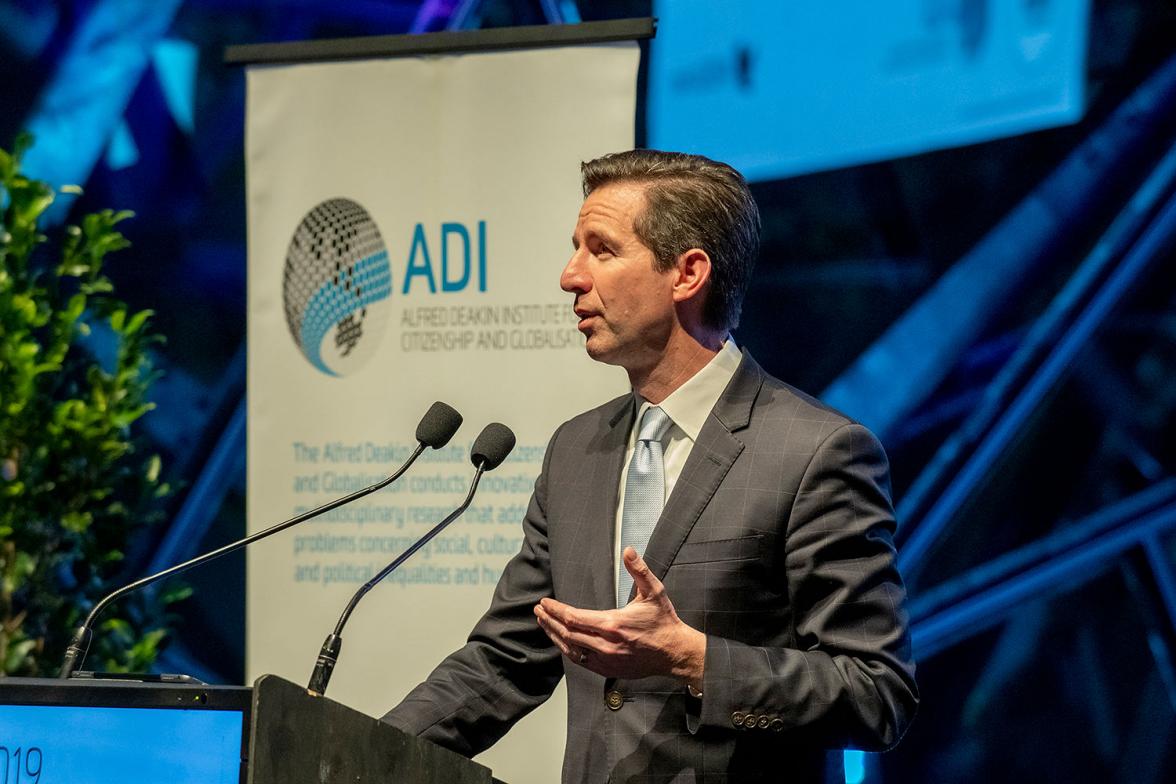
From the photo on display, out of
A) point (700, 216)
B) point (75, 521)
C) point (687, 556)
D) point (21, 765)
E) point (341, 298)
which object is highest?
point (341, 298)

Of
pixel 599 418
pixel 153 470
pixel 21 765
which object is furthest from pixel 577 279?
pixel 153 470

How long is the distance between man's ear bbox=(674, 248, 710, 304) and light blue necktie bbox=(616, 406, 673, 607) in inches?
8.1

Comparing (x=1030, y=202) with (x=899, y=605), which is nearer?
(x=899, y=605)

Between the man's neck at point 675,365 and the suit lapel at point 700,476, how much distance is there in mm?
98

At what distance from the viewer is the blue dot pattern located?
143 inches

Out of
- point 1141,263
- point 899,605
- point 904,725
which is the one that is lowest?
point 904,725

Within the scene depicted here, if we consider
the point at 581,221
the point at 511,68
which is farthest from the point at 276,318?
the point at 581,221

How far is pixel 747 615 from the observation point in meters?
2.13

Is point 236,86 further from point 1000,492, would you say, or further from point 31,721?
point 31,721

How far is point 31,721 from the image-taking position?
1.81 meters

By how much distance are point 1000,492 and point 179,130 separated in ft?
9.80

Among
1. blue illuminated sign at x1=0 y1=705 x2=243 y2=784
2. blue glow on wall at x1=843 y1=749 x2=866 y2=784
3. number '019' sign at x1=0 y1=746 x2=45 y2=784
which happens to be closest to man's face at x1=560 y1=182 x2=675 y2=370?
blue illuminated sign at x1=0 y1=705 x2=243 y2=784

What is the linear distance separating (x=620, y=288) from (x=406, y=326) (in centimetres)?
141

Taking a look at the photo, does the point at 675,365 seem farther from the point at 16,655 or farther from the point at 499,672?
the point at 16,655
